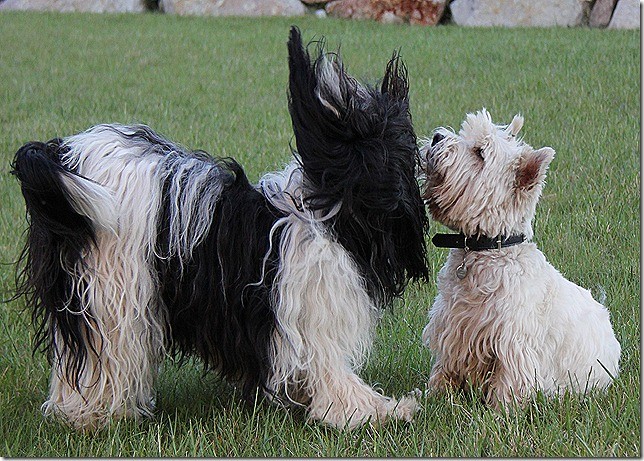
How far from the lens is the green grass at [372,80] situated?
321 centimetres

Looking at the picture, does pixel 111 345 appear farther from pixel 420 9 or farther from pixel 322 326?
pixel 420 9

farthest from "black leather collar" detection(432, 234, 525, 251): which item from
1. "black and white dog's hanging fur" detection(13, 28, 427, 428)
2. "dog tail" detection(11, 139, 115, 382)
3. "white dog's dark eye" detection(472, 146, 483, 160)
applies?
"dog tail" detection(11, 139, 115, 382)

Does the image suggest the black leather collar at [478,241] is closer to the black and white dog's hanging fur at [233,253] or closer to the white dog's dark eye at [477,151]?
the black and white dog's hanging fur at [233,253]

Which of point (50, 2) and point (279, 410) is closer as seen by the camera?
point (279, 410)

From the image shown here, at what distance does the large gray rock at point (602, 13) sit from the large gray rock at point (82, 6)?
8.13 metres

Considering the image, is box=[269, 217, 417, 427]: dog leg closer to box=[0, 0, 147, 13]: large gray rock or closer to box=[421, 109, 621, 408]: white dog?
box=[421, 109, 621, 408]: white dog

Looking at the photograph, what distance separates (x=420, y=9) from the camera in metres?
14.6

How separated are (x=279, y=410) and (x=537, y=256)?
1.15 meters

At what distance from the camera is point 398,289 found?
329 cm

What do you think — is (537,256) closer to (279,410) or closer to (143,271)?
(279,410)

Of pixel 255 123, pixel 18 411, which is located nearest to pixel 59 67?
pixel 255 123

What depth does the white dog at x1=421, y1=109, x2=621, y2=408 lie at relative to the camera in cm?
331

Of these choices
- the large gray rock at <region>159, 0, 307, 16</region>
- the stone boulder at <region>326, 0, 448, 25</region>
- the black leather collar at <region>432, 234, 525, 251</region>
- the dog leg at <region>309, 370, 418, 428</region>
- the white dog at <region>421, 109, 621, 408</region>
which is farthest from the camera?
the large gray rock at <region>159, 0, 307, 16</region>

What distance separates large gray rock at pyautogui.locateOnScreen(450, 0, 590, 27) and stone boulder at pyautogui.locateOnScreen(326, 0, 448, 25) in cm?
78
